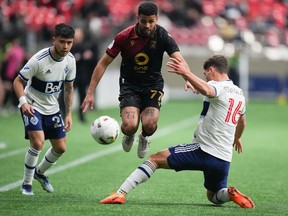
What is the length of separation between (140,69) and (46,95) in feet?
3.94

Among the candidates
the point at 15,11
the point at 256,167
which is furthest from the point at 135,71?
the point at 15,11

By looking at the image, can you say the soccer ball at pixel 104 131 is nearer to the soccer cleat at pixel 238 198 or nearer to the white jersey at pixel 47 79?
the white jersey at pixel 47 79

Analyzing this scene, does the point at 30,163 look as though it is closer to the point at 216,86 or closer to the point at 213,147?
the point at 213,147

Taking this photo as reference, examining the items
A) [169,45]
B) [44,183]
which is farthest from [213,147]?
[44,183]

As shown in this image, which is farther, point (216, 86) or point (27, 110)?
point (27, 110)

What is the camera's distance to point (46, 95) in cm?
1012

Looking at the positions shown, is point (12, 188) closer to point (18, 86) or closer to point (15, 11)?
point (18, 86)

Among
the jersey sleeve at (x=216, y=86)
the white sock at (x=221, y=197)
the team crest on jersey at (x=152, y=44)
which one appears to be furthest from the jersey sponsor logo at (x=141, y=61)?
the white sock at (x=221, y=197)

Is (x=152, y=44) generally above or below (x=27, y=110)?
above

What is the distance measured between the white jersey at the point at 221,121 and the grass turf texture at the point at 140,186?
633 mm

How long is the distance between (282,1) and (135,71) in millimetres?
29482

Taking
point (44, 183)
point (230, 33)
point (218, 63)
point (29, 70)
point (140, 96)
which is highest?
point (218, 63)

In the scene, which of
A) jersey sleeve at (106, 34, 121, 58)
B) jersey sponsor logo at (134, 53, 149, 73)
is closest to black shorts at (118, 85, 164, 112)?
jersey sponsor logo at (134, 53, 149, 73)

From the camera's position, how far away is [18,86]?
31.9 ft
